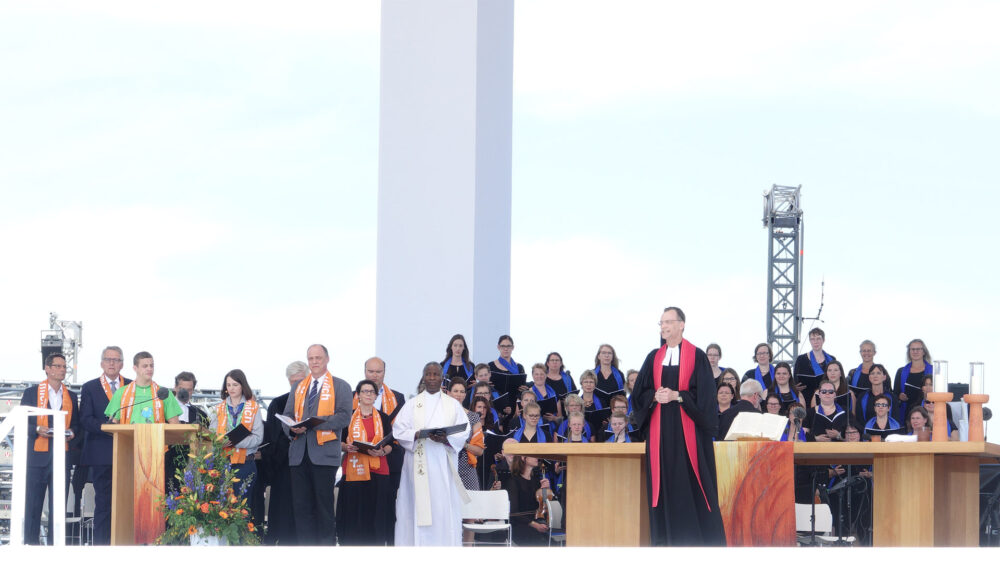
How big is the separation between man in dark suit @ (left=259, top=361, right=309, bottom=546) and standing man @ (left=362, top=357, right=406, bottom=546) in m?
0.51

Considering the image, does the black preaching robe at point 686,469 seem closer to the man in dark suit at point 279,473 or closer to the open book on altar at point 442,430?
the open book on altar at point 442,430

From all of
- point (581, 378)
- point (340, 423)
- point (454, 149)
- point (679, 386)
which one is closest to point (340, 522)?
point (340, 423)

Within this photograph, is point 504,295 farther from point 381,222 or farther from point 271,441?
point 271,441

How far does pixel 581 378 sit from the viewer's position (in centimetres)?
988

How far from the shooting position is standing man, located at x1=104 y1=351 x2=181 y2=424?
7934 millimetres

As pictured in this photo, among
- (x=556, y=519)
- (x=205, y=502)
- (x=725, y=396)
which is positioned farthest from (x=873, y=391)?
(x=205, y=502)

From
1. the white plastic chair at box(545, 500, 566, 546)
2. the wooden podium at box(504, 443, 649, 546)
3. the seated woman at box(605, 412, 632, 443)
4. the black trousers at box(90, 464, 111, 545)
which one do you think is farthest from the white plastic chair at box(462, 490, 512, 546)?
the black trousers at box(90, 464, 111, 545)

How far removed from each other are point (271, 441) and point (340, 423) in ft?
2.92

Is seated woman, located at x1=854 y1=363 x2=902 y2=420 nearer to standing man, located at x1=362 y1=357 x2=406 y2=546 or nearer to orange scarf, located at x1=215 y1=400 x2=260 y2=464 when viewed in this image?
standing man, located at x1=362 y1=357 x2=406 y2=546

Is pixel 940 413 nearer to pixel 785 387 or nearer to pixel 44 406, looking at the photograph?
pixel 785 387

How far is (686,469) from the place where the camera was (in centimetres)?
639

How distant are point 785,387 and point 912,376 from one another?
3.76ft

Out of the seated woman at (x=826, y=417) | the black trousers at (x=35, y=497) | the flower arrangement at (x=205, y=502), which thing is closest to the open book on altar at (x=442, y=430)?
the flower arrangement at (x=205, y=502)

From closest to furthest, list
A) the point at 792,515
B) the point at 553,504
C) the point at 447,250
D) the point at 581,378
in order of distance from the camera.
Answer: the point at 792,515 < the point at 553,504 < the point at 581,378 < the point at 447,250
